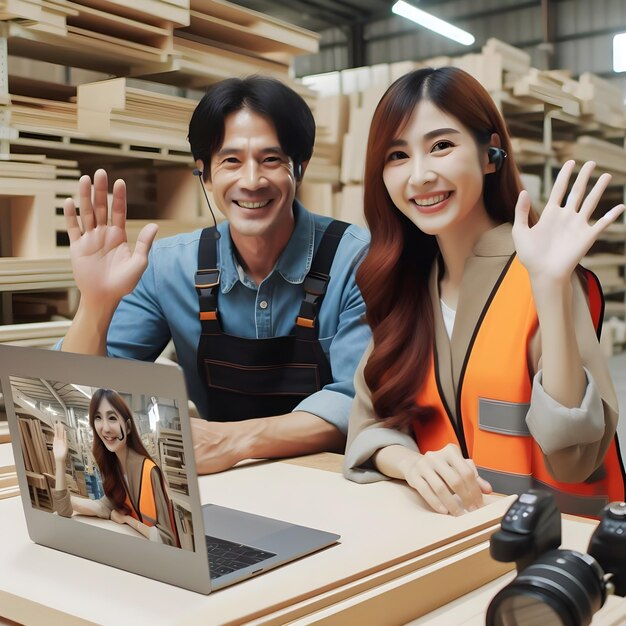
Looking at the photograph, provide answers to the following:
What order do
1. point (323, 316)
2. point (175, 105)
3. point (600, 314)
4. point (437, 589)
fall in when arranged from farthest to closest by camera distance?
point (175, 105) < point (323, 316) < point (600, 314) < point (437, 589)

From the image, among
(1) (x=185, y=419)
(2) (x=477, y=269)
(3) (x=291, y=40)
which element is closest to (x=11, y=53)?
(3) (x=291, y=40)

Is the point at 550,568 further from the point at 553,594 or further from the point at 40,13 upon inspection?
the point at 40,13

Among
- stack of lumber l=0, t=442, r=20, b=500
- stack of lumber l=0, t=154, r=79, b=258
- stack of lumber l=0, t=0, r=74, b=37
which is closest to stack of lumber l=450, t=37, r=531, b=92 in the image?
stack of lumber l=0, t=0, r=74, b=37

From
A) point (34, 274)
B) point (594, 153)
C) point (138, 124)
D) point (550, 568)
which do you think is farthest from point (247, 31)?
point (594, 153)

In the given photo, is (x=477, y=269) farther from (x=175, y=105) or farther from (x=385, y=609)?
(x=175, y=105)

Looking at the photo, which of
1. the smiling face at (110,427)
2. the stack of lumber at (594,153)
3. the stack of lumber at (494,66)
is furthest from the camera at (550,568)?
the stack of lumber at (594,153)

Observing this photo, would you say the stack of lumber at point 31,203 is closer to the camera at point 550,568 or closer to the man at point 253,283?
the man at point 253,283

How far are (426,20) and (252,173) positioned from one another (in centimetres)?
766

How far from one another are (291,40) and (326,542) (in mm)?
3616

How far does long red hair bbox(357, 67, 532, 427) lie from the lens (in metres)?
1.78

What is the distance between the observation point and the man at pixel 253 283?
2238 mm

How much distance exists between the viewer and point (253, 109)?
2248 mm

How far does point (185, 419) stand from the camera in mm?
953

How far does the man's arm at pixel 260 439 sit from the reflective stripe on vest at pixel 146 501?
1.83 ft
